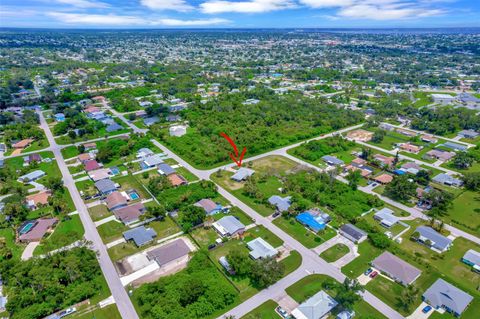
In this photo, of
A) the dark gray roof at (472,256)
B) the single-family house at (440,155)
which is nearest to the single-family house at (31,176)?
the dark gray roof at (472,256)

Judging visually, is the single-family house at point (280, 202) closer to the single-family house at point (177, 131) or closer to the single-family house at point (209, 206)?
the single-family house at point (209, 206)

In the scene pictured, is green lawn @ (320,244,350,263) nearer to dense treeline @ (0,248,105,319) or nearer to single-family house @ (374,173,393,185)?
single-family house @ (374,173,393,185)

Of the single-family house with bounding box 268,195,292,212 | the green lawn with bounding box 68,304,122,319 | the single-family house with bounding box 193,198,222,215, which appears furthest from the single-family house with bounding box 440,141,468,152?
the green lawn with bounding box 68,304,122,319

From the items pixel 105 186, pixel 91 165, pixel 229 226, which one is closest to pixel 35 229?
pixel 105 186

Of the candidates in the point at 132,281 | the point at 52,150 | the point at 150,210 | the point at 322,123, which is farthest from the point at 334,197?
the point at 52,150

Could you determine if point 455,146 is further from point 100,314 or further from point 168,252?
point 100,314

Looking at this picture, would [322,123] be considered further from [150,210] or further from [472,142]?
[150,210]

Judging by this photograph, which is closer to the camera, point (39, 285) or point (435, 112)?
point (39, 285)
